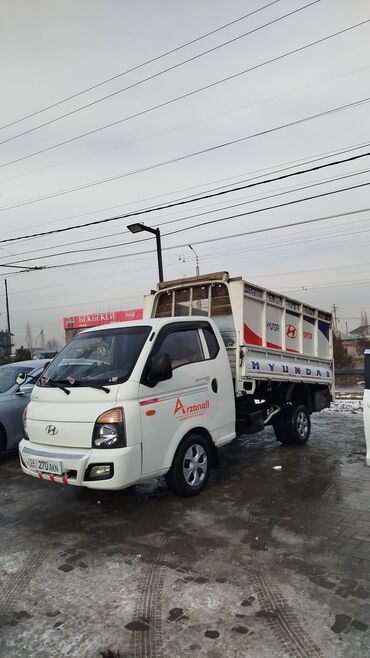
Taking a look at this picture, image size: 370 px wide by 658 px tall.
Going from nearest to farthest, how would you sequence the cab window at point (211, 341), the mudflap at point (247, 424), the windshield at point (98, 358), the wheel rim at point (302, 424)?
the windshield at point (98, 358), the cab window at point (211, 341), the mudflap at point (247, 424), the wheel rim at point (302, 424)

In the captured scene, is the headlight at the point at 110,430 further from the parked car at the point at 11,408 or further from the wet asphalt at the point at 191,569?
the parked car at the point at 11,408

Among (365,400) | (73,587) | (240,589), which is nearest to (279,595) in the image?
(240,589)

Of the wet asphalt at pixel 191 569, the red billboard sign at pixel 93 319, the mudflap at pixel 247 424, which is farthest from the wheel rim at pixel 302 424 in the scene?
the red billboard sign at pixel 93 319

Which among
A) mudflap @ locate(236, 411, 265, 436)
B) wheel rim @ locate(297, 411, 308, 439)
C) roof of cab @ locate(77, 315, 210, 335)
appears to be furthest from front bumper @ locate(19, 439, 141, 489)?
wheel rim @ locate(297, 411, 308, 439)

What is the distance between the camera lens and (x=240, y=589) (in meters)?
3.50

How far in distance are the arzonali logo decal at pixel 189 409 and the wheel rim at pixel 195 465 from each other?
1.25 ft

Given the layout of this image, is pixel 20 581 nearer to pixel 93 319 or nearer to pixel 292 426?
pixel 292 426

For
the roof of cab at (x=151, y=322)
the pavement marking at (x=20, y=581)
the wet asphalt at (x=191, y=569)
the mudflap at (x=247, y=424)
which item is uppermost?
the roof of cab at (x=151, y=322)

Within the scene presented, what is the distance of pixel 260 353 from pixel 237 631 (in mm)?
4299

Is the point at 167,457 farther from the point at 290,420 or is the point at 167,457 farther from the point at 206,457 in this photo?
the point at 290,420

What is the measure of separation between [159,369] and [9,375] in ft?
14.8

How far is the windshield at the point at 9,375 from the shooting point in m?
8.10

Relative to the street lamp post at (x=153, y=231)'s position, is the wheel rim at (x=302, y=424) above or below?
below

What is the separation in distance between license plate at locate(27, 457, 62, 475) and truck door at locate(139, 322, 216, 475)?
89 cm
